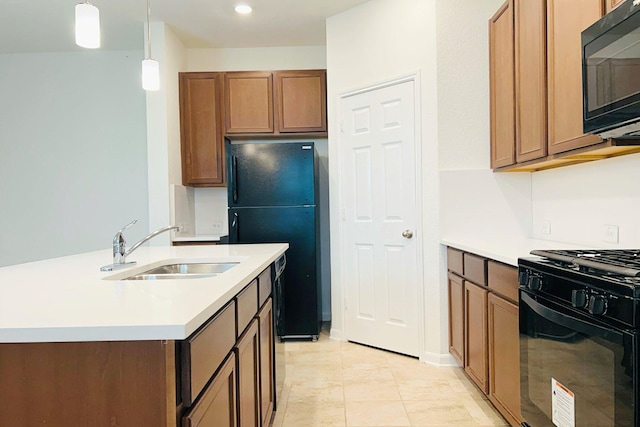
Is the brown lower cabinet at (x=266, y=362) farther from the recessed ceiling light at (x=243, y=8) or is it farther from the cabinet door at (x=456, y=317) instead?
the recessed ceiling light at (x=243, y=8)

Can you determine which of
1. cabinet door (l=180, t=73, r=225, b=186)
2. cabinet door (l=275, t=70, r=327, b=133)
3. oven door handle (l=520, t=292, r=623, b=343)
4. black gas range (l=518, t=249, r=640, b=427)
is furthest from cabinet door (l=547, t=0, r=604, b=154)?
cabinet door (l=180, t=73, r=225, b=186)

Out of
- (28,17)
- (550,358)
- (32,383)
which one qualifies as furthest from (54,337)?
(28,17)

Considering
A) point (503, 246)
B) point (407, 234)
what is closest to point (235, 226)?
point (407, 234)

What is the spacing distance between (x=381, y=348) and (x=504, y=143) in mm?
1804

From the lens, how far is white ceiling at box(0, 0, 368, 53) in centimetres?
349

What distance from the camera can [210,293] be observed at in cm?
121

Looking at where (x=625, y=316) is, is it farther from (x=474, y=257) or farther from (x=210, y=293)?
(x=474, y=257)

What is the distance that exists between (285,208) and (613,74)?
8.68 ft

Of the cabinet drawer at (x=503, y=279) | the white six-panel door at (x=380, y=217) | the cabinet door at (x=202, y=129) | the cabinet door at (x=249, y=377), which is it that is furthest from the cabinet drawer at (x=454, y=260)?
the cabinet door at (x=202, y=129)

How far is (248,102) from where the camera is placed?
419 cm

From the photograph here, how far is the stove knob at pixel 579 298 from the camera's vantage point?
1314 millimetres

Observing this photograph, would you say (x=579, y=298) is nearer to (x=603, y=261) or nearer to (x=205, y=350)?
(x=603, y=261)

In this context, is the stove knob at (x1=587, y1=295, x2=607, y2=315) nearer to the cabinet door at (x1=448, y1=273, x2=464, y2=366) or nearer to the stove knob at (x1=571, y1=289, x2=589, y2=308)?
the stove knob at (x1=571, y1=289, x2=589, y2=308)

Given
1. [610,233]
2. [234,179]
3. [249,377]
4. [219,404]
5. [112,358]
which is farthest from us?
Result: [234,179]
